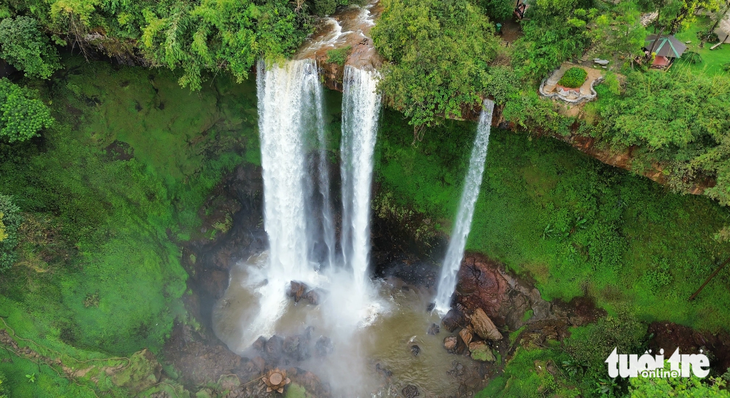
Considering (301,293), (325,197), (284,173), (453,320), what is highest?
(284,173)

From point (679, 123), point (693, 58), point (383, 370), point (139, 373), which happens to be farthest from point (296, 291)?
point (693, 58)

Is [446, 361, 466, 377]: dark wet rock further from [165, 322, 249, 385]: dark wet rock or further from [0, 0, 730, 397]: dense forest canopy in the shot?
[165, 322, 249, 385]: dark wet rock

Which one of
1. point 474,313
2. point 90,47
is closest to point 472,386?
point 474,313

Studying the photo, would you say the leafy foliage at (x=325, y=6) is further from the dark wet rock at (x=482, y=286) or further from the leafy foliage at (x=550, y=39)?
the dark wet rock at (x=482, y=286)

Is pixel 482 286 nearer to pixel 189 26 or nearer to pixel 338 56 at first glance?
pixel 338 56

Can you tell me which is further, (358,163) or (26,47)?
(358,163)
